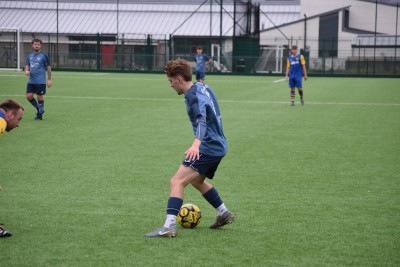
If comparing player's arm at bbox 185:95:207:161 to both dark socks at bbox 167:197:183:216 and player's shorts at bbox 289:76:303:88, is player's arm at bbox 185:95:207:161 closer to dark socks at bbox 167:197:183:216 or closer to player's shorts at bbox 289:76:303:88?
dark socks at bbox 167:197:183:216

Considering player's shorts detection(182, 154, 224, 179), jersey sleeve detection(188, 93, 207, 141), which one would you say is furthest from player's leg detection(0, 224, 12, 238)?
jersey sleeve detection(188, 93, 207, 141)

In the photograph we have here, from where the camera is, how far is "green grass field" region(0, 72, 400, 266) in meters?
5.76

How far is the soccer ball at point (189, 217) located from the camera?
656 centimetres

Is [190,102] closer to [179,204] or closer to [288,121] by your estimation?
[179,204]

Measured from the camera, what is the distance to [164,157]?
1104 cm

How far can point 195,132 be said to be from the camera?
233 inches

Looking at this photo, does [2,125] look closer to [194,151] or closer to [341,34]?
[194,151]

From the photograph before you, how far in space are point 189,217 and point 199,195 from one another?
5.27ft

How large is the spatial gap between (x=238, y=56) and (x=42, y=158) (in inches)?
1471

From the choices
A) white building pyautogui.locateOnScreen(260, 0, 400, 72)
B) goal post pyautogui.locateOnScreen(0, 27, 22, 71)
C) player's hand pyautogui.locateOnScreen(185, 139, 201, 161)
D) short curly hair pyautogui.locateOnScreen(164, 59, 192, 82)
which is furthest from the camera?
white building pyautogui.locateOnScreen(260, 0, 400, 72)

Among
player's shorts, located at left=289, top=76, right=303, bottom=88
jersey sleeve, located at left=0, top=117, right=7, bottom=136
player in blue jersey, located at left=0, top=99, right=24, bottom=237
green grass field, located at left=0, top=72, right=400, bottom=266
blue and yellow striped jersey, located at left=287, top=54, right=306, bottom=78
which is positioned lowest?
green grass field, located at left=0, top=72, right=400, bottom=266

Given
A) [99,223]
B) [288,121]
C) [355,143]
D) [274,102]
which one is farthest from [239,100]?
[99,223]

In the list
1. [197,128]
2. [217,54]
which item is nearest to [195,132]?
[197,128]

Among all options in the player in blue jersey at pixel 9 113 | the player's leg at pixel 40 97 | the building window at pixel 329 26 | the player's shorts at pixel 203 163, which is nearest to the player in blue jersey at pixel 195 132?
the player's shorts at pixel 203 163
